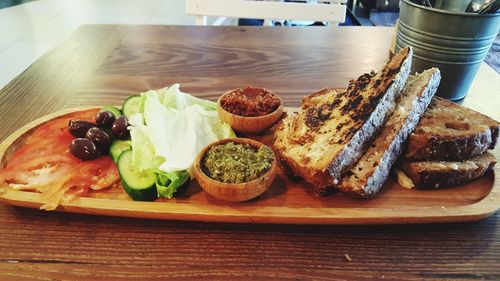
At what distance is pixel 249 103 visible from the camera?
5.45ft

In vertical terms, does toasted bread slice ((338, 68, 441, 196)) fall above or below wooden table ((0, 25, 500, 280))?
above

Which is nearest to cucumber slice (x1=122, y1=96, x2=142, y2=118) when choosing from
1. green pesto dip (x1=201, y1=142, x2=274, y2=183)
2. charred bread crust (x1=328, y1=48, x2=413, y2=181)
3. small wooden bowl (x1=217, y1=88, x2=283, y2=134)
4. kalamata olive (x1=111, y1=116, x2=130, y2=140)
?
kalamata olive (x1=111, y1=116, x2=130, y2=140)

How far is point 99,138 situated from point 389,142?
1069 millimetres

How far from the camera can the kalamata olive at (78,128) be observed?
5.09 feet

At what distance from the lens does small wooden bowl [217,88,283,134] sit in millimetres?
1601

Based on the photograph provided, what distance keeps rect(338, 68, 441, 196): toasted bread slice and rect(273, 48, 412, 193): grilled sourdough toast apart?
3 centimetres

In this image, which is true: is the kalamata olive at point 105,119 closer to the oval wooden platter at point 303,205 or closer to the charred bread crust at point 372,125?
the oval wooden platter at point 303,205

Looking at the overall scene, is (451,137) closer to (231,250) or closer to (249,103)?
(249,103)

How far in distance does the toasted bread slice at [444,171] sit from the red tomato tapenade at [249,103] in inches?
22.8

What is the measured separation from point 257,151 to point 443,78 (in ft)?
3.71

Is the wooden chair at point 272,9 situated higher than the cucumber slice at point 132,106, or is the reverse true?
the wooden chair at point 272,9

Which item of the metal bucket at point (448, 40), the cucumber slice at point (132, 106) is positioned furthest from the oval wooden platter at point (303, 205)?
the metal bucket at point (448, 40)

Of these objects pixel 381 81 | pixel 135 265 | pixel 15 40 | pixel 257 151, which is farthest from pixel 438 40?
pixel 15 40

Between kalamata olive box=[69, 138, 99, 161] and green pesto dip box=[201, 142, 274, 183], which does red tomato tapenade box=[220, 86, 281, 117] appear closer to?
green pesto dip box=[201, 142, 274, 183]
